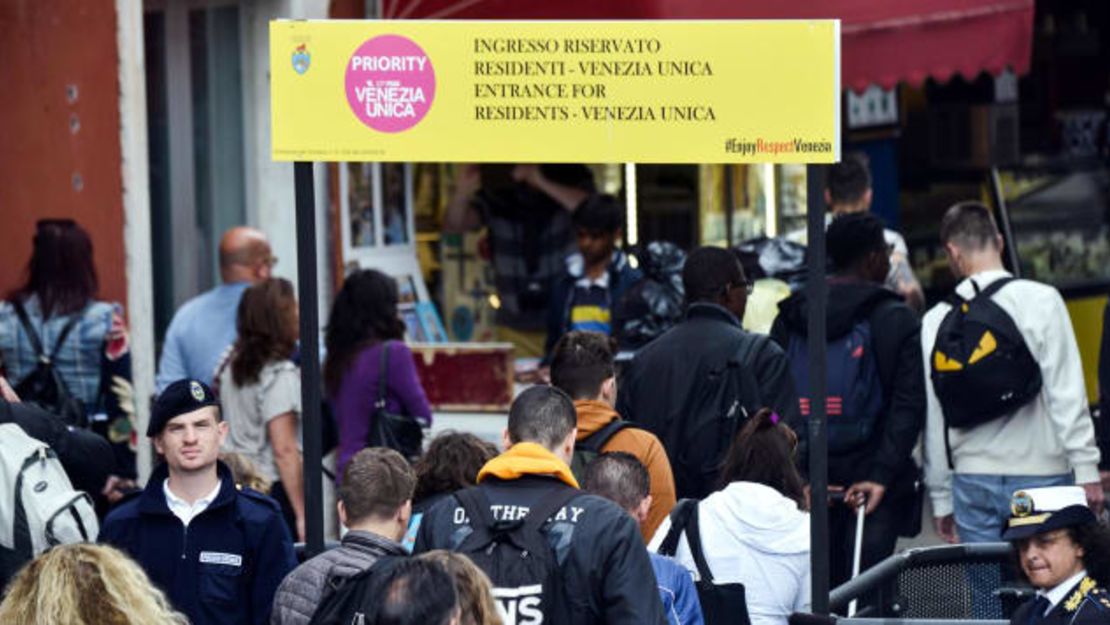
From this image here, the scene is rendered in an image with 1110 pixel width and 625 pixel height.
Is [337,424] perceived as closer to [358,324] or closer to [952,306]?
[358,324]

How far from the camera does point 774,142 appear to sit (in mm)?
6516

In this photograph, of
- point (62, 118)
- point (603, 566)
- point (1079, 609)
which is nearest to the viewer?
point (603, 566)

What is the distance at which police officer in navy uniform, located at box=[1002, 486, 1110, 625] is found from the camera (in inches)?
257

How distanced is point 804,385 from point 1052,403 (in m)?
0.98

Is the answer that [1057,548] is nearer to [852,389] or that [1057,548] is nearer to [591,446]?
[591,446]

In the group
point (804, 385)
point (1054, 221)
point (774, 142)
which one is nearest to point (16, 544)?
point (774, 142)

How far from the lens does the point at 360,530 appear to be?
609 centimetres

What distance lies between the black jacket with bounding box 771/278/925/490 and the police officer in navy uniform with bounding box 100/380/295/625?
9.00ft

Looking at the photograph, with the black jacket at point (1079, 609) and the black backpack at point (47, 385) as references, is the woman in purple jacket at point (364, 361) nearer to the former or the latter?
the black backpack at point (47, 385)

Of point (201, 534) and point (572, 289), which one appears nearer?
point (201, 534)

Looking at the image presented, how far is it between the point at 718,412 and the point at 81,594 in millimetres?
3580

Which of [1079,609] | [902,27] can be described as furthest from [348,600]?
[902,27]

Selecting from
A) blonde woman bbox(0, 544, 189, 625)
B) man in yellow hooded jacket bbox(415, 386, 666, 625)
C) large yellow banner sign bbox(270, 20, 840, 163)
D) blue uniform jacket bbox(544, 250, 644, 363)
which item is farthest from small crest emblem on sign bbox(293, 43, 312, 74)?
blue uniform jacket bbox(544, 250, 644, 363)

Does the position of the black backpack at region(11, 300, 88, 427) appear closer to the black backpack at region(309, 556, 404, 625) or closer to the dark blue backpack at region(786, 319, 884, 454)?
the dark blue backpack at region(786, 319, 884, 454)
